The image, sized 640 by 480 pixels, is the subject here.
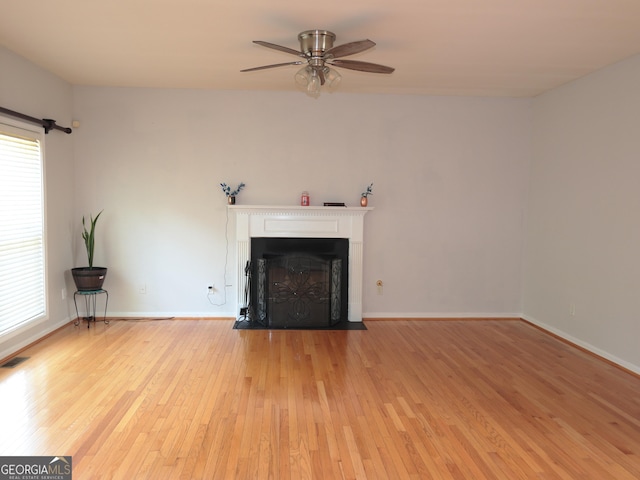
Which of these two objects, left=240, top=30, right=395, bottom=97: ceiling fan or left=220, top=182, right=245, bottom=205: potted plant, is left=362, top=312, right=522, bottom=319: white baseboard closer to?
left=220, top=182, right=245, bottom=205: potted plant

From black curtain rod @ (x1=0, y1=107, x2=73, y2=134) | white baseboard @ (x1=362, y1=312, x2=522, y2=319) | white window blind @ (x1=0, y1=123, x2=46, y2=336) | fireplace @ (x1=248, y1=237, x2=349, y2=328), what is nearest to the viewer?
black curtain rod @ (x1=0, y1=107, x2=73, y2=134)

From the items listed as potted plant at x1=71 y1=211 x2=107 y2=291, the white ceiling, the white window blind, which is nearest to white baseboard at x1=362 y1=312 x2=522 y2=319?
the white ceiling

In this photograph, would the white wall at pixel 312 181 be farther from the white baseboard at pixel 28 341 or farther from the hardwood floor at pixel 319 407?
the hardwood floor at pixel 319 407

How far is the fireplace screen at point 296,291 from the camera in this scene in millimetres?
4941

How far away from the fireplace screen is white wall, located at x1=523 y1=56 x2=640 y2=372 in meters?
2.39

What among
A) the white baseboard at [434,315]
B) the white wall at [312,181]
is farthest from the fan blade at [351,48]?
the white baseboard at [434,315]

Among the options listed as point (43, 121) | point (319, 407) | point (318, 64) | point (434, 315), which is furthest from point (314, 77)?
point (434, 315)

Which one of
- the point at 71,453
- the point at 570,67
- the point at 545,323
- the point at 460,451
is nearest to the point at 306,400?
the point at 460,451

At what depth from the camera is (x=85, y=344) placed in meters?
4.24

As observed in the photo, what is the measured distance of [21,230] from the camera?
404cm

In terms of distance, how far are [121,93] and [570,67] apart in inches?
178

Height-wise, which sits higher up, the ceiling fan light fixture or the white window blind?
the ceiling fan light fixture

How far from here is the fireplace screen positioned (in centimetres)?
494

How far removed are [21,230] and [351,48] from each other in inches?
130
